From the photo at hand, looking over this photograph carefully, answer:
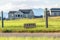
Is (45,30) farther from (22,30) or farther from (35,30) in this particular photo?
(22,30)

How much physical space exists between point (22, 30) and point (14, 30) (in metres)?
0.47

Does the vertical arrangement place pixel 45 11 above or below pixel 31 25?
above

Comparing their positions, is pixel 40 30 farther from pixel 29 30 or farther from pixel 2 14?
pixel 2 14

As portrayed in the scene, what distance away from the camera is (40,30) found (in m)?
11.1

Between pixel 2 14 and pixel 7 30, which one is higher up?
pixel 2 14

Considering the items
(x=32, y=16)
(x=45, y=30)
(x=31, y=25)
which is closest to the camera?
(x=45, y=30)

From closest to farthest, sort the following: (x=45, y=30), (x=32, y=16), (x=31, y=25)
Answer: (x=45, y=30), (x=31, y=25), (x=32, y=16)

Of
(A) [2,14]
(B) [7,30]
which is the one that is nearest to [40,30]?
(B) [7,30]

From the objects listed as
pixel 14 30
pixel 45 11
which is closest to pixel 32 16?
pixel 45 11

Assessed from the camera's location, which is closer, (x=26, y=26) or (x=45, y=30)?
(x=45, y=30)

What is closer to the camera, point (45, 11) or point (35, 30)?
point (35, 30)

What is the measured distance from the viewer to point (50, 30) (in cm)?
1104

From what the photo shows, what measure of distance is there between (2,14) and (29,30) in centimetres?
248

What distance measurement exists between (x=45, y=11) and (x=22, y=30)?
6.40 feet
